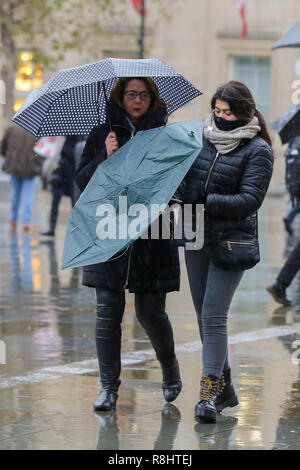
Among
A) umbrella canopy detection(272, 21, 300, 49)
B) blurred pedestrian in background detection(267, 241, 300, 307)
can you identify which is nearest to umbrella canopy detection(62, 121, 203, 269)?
umbrella canopy detection(272, 21, 300, 49)

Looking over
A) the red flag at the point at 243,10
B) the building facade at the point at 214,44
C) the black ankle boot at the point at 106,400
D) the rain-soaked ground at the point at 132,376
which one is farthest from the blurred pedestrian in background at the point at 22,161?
the building facade at the point at 214,44

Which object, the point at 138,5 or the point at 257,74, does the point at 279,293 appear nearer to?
the point at 138,5

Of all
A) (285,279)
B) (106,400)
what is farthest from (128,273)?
(285,279)

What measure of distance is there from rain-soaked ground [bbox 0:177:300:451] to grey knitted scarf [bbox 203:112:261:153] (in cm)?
150

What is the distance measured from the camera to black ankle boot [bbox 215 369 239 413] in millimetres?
6719

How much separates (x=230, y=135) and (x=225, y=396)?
1482 mm

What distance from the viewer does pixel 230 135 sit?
6523 mm

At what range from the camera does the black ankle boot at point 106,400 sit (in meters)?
6.65

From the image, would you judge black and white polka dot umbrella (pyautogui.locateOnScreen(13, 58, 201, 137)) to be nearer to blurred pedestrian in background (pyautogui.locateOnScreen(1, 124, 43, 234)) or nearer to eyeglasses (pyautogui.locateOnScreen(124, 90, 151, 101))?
eyeglasses (pyautogui.locateOnScreen(124, 90, 151, 101))

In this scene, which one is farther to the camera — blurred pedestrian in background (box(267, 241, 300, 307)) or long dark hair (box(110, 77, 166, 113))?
blurred pedestrian in background (box(267, 241, 300, 307))

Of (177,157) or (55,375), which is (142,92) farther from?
(55,375)

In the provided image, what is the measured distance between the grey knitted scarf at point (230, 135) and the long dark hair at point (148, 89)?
409mm

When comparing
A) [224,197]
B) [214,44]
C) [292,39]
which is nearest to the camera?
[224,197]

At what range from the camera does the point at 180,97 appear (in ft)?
24.2
